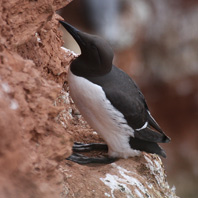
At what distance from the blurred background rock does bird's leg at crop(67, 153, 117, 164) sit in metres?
5.82

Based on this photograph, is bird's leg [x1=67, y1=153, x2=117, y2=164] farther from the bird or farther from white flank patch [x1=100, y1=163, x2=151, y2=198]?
white flank patch [x1=100, y1=163, x2=151, y2=198]

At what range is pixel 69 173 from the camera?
3609 mm

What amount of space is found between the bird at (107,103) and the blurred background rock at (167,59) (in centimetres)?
572

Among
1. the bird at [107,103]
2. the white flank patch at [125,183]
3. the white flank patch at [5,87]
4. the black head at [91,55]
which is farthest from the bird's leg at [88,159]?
the white flank patch at [5,87]

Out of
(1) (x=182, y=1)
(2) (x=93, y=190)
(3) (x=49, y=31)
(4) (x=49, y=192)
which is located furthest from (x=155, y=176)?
(1) (x=182, y=1)

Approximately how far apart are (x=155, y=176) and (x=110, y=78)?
1007mm

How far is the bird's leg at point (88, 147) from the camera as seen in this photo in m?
4.16

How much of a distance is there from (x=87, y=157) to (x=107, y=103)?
1.82ft

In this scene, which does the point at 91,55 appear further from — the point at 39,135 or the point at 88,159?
the point at 39,135

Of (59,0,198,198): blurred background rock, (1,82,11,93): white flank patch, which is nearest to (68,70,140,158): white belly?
(1,82,11,93): white flank patch

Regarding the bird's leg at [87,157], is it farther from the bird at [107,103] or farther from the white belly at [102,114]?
the white belly at [102,114]

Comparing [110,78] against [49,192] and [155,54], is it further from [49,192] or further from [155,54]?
[155,54]

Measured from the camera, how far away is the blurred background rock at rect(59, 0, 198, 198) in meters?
9.86

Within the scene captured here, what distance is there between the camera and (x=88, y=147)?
4.25 metres
